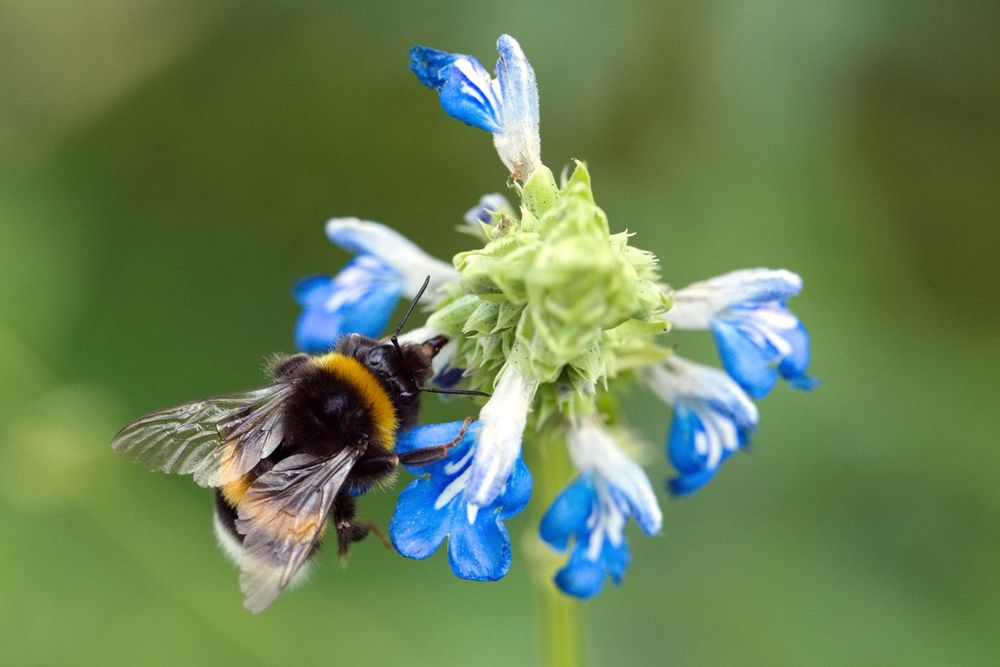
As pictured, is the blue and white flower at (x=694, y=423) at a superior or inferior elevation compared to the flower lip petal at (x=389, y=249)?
inferior

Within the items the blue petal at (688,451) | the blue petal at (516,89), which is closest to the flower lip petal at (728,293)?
the blue petal at (688,451)

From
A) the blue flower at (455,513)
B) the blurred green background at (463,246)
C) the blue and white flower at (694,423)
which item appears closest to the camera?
the blue flower at (455,513)

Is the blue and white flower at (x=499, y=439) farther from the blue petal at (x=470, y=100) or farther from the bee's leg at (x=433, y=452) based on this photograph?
the blue petal at (x=470, y=100)

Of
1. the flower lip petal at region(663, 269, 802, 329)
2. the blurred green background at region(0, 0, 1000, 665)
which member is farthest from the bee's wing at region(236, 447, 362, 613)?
the blurred green background at region(0, 0, 1000, 665)

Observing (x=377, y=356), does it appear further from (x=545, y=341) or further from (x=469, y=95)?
(x=469, y=95)

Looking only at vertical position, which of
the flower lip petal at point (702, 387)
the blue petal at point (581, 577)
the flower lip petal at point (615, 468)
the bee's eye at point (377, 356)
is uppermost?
the bee's eye at point (377, 356)

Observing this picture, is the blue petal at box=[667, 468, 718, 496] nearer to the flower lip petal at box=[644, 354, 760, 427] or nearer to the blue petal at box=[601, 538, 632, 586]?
the flower lip petal at box=[644, 354, 760, 427]

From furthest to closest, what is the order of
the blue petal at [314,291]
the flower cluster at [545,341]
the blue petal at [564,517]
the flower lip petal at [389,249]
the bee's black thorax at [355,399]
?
the blue petal at [314,291] < the flower lip petal at [389,249] < the blue petal at [564,517] < the bee's black thorax at [355,399] < the flower cluster at [545,341]
